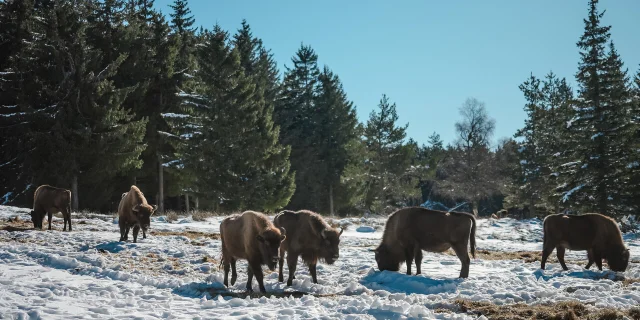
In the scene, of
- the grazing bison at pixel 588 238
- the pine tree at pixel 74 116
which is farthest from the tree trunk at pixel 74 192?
the grazing bison at pixel 588 238

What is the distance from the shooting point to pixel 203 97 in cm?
4050

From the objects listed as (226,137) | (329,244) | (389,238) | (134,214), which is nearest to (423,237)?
(389,238)

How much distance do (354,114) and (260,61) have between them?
12.8 m

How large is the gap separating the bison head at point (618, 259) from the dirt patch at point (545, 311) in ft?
23.9

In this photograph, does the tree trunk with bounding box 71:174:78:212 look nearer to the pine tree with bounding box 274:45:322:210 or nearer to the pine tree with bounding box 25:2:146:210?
the pine tree with bounding box 25:2:146:210

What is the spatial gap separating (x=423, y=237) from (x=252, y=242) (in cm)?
529

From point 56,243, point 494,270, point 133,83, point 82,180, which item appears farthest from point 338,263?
point 133,83

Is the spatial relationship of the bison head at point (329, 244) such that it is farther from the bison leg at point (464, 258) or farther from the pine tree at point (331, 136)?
the pine tree at point (331, 136)

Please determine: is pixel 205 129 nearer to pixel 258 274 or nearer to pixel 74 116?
pixel 74 116

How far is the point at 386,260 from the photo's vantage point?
47.7 ft

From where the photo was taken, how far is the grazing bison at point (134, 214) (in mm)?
17625

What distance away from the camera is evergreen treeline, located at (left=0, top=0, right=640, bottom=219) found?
105 ft

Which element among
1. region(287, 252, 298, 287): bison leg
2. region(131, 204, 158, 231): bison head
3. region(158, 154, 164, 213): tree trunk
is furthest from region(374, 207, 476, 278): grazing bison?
region(158, 154, 164, 213): tree trunk

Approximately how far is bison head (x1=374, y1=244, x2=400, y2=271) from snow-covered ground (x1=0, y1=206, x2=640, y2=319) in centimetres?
59
